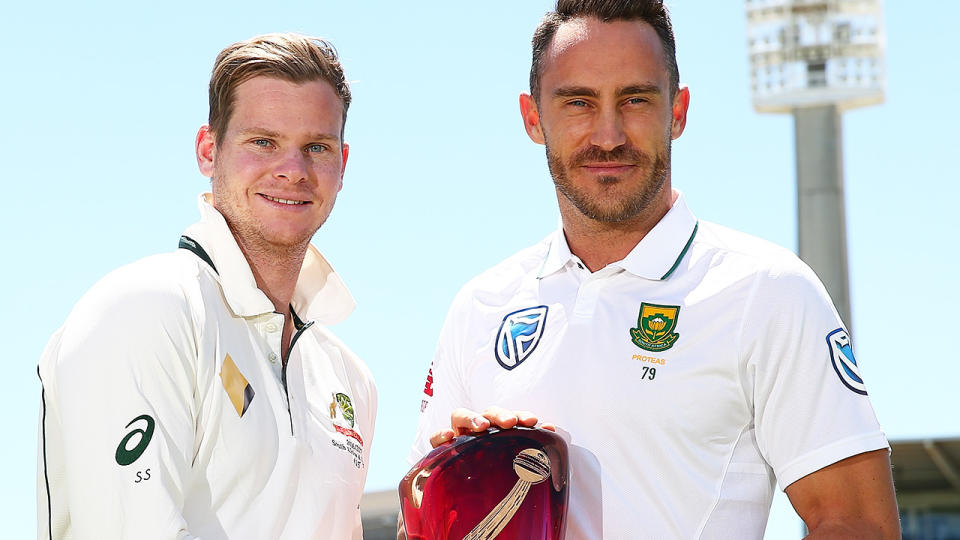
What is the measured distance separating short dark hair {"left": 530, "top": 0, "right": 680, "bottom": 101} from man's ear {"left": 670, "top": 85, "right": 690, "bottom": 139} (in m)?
0.04

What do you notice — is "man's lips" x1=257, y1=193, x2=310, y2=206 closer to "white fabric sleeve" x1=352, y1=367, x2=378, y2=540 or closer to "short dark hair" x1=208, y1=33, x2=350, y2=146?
"short dark hair" x1=208, y1=33, x2=350, y2=146

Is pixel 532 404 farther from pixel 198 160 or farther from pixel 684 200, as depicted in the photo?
pixel 198 160

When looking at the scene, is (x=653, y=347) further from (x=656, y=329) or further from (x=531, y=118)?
(x=531, y=118)

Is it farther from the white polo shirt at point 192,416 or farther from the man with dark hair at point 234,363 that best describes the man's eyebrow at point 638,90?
the white polo shirt at point 192,416

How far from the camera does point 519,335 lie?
137 inches

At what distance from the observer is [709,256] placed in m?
3.37

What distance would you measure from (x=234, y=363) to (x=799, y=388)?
1.39 meters

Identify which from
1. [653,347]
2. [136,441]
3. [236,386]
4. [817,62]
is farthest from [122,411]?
[817,62]

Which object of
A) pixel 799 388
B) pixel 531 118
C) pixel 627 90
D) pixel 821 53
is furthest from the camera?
pixel 821 53

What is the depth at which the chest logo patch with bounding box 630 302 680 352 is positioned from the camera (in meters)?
3.26

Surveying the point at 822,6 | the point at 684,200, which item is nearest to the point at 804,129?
the point at 822,6

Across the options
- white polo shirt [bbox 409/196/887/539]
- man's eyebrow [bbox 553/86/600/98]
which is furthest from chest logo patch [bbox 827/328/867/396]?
man's eyebrow [bbox 553/86/600/98]

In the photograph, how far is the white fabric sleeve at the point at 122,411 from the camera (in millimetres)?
2900

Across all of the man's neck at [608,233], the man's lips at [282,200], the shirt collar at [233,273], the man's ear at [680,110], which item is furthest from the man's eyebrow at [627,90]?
the shirt collar at [233,273]
